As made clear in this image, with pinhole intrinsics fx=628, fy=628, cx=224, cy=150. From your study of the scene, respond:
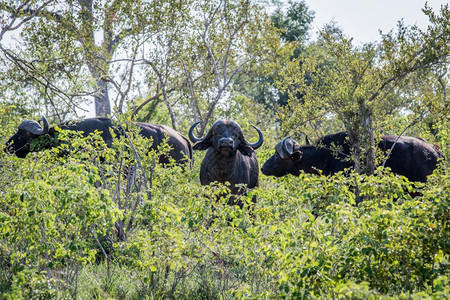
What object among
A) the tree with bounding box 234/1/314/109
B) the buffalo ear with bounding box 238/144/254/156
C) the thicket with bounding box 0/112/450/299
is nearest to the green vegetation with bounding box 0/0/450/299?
the thicket with bounding box 0/112/450/299

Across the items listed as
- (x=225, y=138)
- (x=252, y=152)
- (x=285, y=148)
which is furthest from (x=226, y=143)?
(x=285, y=148)

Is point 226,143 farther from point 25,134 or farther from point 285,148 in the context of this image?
point 25,134

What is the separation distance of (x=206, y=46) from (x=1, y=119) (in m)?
6.37

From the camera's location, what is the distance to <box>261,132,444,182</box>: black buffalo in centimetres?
958

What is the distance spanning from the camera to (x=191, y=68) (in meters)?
15.6

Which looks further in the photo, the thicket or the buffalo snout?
the buffalo snout

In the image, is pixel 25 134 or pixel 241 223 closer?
pixel 241 223

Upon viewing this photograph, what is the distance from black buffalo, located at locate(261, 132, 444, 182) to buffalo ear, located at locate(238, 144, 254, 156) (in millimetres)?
1050

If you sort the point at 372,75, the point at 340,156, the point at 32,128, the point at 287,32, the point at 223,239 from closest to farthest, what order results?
the point at 223,239
the point at 372,75
the point at 340,156
the point at 32,128
the point at 287,32

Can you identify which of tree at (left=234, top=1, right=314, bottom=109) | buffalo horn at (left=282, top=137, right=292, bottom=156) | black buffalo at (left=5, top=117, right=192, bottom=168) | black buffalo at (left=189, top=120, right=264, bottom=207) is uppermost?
tree at (left=234, top=1, right=314, bottom=109)

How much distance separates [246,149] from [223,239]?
11.7ft

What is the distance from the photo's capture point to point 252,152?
9219 mm

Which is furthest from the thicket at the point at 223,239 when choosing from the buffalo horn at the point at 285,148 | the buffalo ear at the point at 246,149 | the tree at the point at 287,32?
the tree at the point at 287,32

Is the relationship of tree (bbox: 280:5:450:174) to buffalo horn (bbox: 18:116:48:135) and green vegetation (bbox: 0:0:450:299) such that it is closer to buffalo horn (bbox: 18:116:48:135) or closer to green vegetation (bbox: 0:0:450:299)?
green vegetation (bbox: 0:0:450:299)
